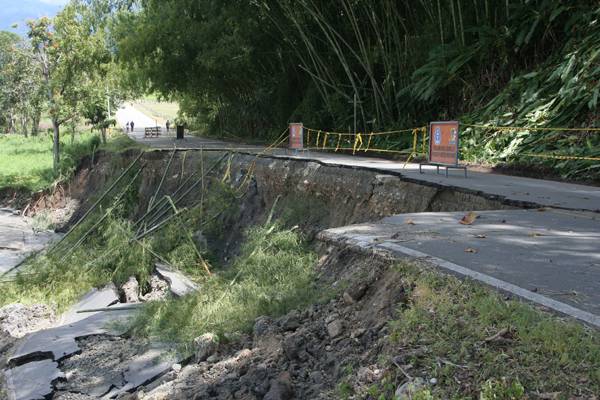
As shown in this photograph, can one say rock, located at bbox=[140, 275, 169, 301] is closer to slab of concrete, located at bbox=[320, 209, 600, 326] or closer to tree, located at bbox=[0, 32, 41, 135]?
slab of concrete, located at bbox=[320, 209, 600, 326]

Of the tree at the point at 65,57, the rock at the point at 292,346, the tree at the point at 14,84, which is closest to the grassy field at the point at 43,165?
the tree at the point at 65,57

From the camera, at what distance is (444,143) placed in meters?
12.9

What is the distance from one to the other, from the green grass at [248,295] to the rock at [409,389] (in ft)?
9.58

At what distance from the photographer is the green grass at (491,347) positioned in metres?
3.67

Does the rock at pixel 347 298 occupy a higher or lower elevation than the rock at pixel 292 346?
higher

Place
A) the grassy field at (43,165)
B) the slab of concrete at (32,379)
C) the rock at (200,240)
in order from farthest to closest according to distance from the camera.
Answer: the grassy field at (43,165)
the rock at (200,240)
the slab of concrete at (32,379)

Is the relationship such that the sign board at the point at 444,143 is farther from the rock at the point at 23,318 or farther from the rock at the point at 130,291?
the rock at the point at 23,318

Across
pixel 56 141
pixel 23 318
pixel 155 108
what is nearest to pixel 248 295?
pixel 23 318

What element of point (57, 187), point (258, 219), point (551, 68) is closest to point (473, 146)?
point (551, 68)

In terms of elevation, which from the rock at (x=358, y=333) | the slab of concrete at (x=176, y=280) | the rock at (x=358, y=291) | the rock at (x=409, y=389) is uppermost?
the rock at (x=358, y=291)

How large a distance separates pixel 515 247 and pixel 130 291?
9.98 meters

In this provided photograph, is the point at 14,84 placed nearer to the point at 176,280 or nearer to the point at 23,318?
the point at 23,318

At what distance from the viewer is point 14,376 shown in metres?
9.51

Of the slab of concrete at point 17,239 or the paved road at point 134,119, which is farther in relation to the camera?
the paved road at point 134,119
